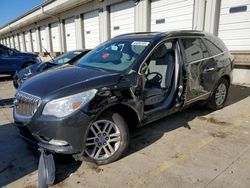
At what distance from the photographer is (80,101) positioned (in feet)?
9.11

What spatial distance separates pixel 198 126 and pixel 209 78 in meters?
0.99

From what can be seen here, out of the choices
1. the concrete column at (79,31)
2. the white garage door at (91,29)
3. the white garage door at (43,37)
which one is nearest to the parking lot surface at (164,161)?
the white garage door at (91,29)

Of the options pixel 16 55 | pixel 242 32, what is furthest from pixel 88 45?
pixel 242 32

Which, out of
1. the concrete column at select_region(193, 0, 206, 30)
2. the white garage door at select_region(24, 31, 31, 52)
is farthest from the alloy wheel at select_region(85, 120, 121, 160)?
the white garage door at select_region(24, 31, 31, 52)

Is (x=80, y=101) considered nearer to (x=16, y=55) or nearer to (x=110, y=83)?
(x=110, y=83)

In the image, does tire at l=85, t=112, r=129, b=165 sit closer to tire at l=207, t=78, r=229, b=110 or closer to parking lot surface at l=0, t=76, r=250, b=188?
parking lot surface at l=0, t=76, r=250, b=188

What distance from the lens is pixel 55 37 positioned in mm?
19859

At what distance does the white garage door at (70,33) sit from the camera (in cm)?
1672

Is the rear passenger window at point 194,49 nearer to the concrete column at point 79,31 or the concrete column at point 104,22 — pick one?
the concrete column at point 104,22

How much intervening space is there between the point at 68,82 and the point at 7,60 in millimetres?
9535

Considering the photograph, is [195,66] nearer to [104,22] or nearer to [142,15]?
[142,15]

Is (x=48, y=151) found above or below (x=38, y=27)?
below

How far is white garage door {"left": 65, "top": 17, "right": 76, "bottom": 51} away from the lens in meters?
16.7

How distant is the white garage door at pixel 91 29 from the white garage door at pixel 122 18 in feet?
5.17
